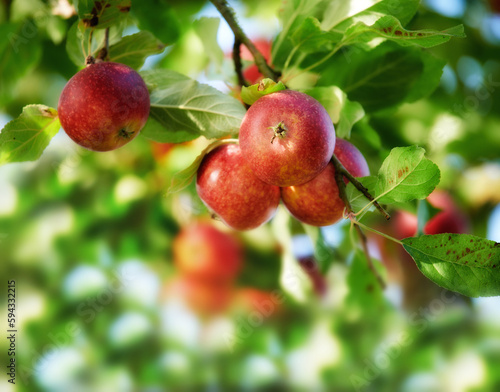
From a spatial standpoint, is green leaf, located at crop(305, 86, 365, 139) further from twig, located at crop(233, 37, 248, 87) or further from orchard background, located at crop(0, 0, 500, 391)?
orchard background, located at crop(0, 0, 500, 391)

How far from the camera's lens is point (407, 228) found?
3.99ft

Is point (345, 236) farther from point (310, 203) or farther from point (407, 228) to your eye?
point (310, 203)

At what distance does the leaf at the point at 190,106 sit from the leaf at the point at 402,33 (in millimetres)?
172

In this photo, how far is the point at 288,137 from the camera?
51 cm

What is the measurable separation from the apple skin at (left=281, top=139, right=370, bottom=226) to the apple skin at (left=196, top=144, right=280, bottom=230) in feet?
0.13

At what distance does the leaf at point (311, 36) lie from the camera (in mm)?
579

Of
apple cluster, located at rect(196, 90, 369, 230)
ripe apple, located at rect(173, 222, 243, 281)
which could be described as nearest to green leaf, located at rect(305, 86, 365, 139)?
apple cluster, located at rect(196, 90, 369, 230)

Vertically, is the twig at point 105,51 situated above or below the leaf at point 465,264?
above

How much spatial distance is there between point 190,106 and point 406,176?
286mm

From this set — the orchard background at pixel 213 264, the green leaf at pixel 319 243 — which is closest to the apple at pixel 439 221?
Result: the orchard background at pixel 213 264

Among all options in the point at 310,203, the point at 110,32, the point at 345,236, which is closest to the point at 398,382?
the point at 345,236

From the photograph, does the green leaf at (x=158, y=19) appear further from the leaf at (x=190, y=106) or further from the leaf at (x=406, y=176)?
the leaf at (x=406, y=176)

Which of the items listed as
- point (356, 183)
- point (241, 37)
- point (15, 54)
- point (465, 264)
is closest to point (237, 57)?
point (241, 37)

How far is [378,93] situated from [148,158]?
83 centimetres
